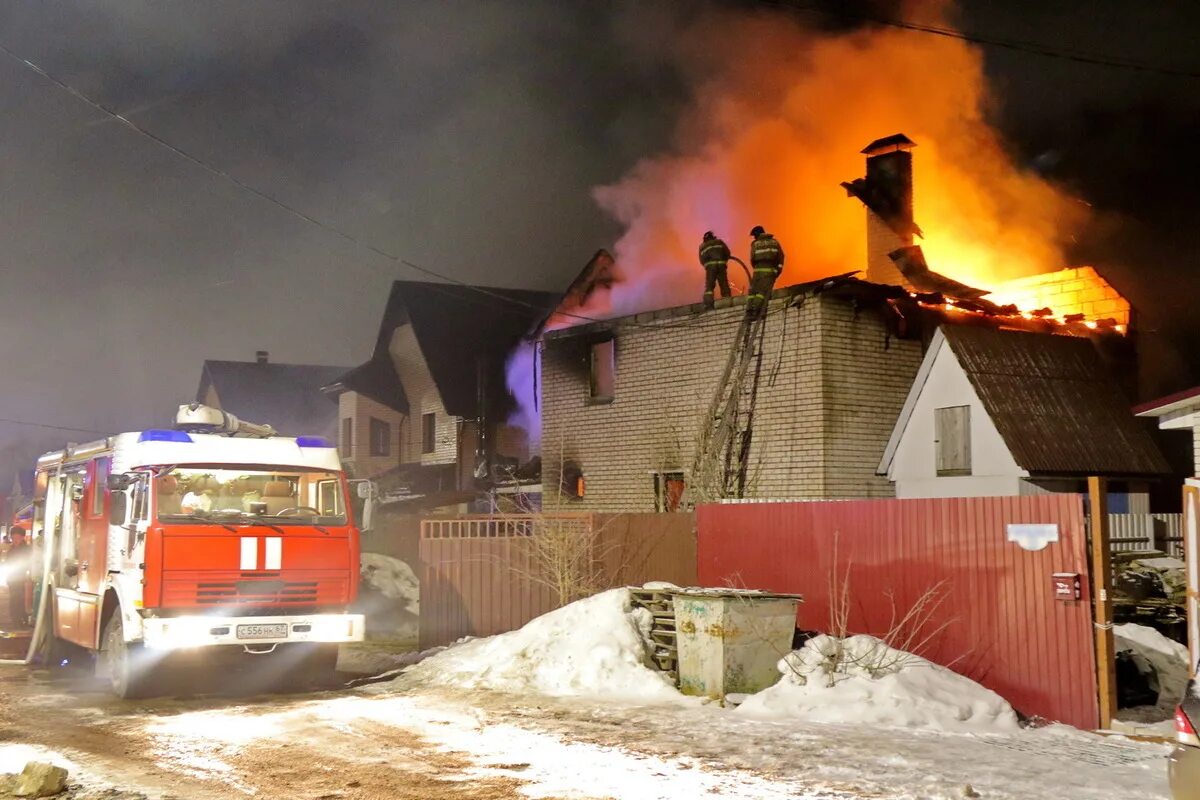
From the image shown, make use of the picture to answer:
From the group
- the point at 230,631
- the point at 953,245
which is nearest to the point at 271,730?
the point at 230,631

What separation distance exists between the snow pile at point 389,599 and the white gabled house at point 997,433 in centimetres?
831

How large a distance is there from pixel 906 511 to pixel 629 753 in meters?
4.17

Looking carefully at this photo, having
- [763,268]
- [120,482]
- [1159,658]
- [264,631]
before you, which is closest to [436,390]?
[763,268]

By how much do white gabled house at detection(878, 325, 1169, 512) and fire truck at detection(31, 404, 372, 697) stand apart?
33.2 ft

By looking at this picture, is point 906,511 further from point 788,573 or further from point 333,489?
point 333,489

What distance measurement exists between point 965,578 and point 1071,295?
53.7ft

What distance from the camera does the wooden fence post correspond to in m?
9.27

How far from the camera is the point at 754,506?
41.9 feet

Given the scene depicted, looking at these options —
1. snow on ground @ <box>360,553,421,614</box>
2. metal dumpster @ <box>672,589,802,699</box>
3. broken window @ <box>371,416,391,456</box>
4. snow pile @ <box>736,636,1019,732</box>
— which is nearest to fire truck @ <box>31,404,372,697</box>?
metal dumpster @ <box>672,589,802,699</box>

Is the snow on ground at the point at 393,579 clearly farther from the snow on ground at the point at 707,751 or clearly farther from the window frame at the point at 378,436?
the window frame at the point at 378,436

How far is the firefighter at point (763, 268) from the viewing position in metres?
18.7

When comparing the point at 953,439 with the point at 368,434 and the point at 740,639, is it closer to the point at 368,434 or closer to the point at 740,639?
the point at 740,639

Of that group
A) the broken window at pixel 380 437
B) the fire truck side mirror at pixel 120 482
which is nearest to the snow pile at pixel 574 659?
the fire truck side mirror at pixel 120 482

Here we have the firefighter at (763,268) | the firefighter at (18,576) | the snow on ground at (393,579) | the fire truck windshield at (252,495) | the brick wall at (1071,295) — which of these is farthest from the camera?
the brick wall at (1071,295)
